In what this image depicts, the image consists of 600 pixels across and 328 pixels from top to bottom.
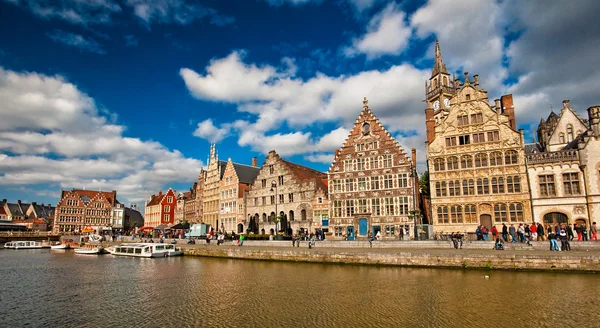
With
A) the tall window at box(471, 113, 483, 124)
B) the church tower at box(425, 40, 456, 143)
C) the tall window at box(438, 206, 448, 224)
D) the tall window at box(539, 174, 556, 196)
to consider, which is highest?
the church tower at box(425, 40, 456, 143)

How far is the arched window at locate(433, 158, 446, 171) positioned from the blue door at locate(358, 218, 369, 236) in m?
9.68

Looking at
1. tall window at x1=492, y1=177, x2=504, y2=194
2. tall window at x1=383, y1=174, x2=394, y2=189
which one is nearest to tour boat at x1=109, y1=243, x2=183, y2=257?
tall window at x1=383, y1=174, x2=394, y2=189

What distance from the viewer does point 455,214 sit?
3719cm

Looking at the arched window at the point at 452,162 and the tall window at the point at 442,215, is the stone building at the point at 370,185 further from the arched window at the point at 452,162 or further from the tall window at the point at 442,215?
the arched window at the point at 452,162

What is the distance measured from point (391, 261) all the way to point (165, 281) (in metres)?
15.5

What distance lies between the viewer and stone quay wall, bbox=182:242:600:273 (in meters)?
21.4

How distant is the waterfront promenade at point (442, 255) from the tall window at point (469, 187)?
34.5ft

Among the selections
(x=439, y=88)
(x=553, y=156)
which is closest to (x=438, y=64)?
(x=439, y=88)

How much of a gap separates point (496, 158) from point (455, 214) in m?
6.80

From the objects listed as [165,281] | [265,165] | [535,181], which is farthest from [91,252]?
[535,181]

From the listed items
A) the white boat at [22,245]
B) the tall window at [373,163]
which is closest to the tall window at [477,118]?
the tall window at [373,163]

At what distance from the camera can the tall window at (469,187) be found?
120ft

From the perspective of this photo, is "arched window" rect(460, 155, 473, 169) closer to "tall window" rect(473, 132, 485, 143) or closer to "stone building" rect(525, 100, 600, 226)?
"tall window" rect(473, 132, 485, 143)

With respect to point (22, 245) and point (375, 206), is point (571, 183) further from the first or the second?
point (22, 245)
